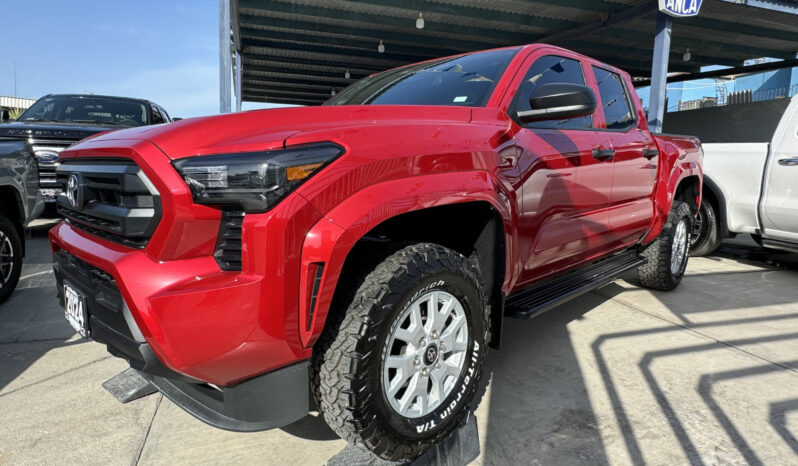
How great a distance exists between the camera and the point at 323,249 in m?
1.48

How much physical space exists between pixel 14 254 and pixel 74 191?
7.94 feet

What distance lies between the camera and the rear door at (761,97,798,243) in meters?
4.70

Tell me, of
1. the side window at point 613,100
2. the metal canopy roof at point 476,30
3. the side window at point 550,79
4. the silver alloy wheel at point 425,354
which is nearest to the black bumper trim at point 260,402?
the silver alloy wheel at point 425,354

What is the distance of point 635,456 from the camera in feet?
6.51

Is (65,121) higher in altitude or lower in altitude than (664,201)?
higher

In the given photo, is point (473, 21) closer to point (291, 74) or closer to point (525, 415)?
point (291, 74)

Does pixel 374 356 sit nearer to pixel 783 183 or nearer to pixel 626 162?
pixel 626 162

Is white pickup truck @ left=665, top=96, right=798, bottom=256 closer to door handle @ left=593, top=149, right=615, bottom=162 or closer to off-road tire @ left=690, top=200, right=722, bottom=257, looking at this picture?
off-road tire @ left=690, top=200, right=722, bottom=257

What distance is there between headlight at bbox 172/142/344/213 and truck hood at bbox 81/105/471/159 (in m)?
0.04

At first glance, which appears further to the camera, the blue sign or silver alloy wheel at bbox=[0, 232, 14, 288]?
the blue sign

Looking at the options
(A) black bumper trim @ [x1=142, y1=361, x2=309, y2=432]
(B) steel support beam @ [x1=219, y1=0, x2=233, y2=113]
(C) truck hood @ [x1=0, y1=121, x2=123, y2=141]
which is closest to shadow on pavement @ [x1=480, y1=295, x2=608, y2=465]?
(A) black bumper trim @ [x1=142, y1=361, x2=309, y2=432]

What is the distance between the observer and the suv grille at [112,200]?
4.92 ft

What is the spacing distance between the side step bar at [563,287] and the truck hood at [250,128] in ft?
3.71

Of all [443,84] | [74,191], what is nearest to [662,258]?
[443,84]
